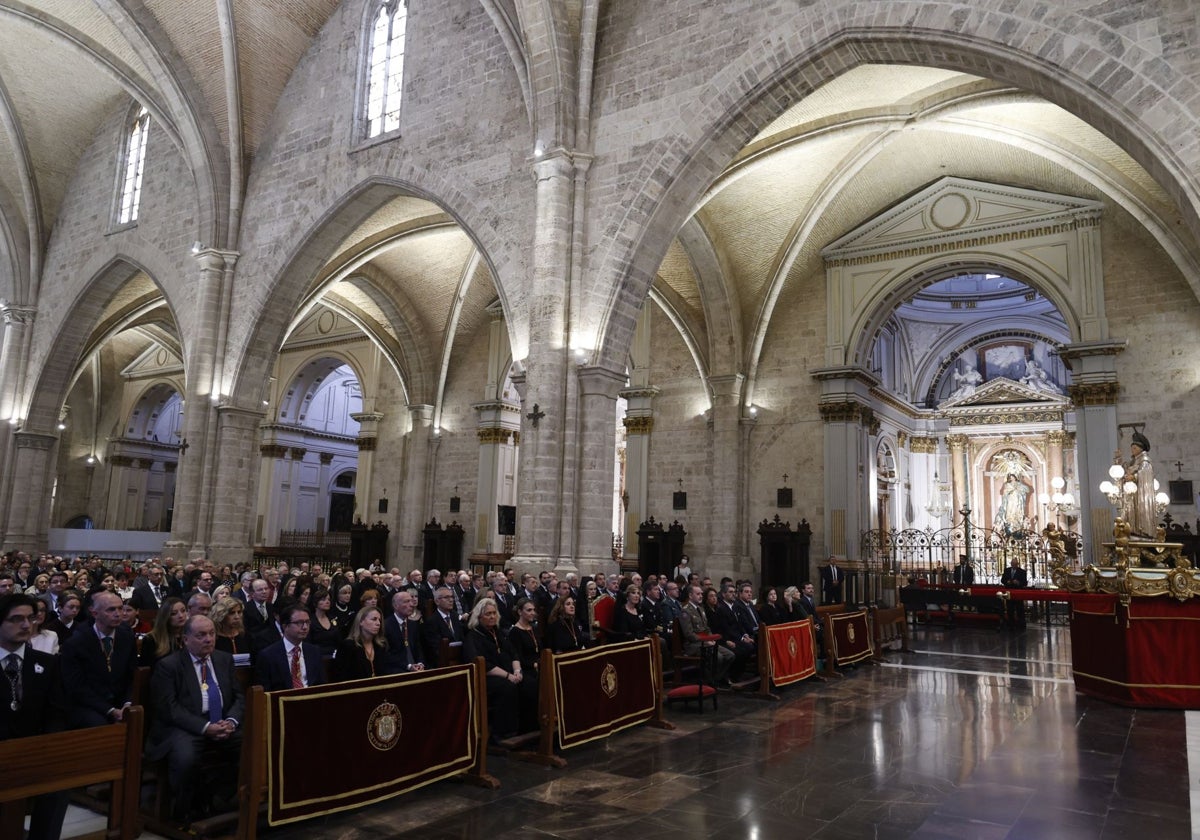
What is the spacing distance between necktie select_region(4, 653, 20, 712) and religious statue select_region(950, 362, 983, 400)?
27.5m

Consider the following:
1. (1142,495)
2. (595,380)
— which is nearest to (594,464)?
(595,380)

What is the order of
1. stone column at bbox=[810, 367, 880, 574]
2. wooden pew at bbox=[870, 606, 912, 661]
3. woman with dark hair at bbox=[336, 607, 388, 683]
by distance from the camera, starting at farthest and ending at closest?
stone column at bbox=[810, 367, 880, 574]
wooden pew at bbox=[870, 606, 912, 661]
woman with dark hair at bbox=[336, 607, 388, 683]

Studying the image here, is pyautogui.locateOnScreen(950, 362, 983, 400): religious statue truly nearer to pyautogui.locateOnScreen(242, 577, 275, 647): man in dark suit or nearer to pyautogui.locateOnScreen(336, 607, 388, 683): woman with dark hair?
pyautogui.locateOnScreen(242, 577, 275, 647): man in dark suit

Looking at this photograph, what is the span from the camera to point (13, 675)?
4.00m

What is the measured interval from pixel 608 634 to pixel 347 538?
23.1 meters

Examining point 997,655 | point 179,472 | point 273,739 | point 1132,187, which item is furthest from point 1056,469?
point 273,739

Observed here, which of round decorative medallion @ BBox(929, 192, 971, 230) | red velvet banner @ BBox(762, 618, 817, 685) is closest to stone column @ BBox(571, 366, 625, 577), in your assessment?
red velvet banner @ BBox(762, 618, 817, 685)

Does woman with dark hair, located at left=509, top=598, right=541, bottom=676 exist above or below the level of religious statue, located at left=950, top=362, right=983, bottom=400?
below

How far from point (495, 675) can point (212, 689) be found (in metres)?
2.18

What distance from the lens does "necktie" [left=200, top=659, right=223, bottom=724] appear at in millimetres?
4926

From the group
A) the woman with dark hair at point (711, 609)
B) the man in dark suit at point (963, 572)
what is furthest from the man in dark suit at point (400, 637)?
the man in dark suit at point (963, 572)

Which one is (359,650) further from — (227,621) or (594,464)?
(594,464)

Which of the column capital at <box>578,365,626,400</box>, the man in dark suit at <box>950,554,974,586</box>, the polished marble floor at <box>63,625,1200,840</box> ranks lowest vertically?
the polished marble floor at <box>63,625,1200,840</box>

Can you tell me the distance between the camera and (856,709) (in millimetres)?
8195
